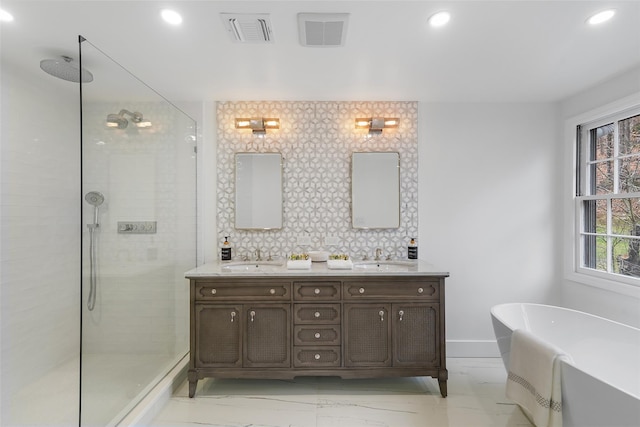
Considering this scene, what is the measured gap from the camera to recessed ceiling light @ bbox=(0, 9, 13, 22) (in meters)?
1.88

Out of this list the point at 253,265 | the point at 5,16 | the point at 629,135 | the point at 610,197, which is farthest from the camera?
the point at 253,265

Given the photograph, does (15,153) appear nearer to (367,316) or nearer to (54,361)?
(54,361)

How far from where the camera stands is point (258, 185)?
3309 millimetres

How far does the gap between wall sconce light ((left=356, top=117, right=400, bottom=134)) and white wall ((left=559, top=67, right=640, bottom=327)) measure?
1.65 m

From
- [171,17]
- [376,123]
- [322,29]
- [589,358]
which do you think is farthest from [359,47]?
[589,358]

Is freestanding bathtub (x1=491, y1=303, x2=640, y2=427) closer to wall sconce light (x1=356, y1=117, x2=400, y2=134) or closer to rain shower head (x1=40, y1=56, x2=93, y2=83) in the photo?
wall sconce light (x1=356, y1=117, x2=400, y2=134)

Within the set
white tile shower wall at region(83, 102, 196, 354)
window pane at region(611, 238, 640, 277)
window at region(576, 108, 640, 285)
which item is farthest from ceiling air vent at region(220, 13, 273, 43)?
window pane at region(611, 238, 640, 277)

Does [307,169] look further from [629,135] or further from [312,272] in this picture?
[629,135]

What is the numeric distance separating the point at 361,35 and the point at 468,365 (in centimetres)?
297

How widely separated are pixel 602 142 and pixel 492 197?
1.01 m

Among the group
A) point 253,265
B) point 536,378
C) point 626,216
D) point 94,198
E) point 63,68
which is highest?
point 63,68

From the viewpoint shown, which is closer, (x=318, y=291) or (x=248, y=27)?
(x=248, y=27)

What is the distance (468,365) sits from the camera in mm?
3150

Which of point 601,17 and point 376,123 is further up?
point 601,17
